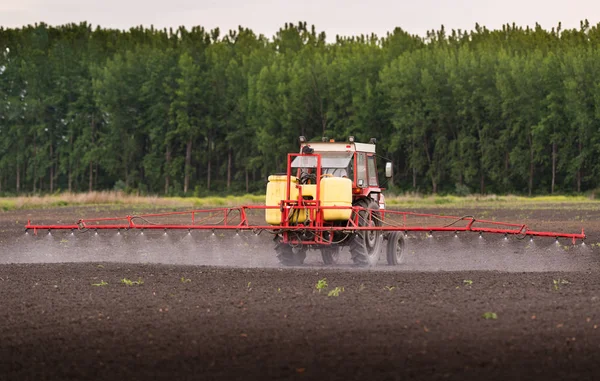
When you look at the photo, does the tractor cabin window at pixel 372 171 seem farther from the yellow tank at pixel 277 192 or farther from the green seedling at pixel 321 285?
the green seedling at pixel 321 285

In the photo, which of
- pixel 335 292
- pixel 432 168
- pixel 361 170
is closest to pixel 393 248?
pixel 361 170

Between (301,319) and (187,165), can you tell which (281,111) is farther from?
(301,319)

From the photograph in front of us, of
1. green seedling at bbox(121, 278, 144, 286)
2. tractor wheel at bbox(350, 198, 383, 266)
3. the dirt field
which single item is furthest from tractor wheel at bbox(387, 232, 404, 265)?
green seedling at bbox(121, 278, 144, 286)

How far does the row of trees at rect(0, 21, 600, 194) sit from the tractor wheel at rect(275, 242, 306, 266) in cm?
6515

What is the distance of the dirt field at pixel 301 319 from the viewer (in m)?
10.9

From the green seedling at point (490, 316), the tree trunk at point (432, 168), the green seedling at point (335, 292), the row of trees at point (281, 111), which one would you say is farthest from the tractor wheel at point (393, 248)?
the tree trunk at point (432, 168)

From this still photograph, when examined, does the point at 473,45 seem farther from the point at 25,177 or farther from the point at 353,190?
the point at 353,190

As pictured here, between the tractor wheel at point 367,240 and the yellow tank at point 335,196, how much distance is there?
484 mm

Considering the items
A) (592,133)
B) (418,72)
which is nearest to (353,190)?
(592,133)

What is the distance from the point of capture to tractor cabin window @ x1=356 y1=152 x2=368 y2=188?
2362cm

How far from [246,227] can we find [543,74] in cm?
7253

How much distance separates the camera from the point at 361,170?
23766mm

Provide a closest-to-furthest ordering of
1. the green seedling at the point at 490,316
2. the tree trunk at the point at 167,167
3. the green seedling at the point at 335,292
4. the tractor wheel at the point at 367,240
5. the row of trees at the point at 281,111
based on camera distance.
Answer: the green seedling at the point at 490,316, the green seedling at the point at 335,292, the tractor wheel at the point at 367,240, the row of trees at the point at 281,111, the tree trunk at the point at 167,167

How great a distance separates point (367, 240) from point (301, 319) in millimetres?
8769
